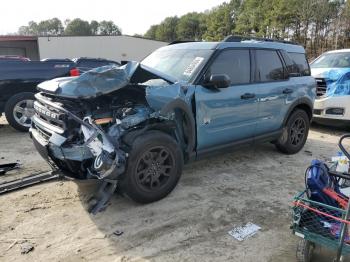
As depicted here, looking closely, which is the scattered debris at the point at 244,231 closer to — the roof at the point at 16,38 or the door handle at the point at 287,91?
A: the door handle at the point at 287,91

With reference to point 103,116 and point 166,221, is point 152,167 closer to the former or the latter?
point 166,221

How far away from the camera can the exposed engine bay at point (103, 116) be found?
3.49 metres

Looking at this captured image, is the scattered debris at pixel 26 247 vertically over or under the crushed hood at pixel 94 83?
under

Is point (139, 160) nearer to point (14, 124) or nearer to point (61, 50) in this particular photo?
point (14, 124)

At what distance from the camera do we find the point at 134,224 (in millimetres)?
3648

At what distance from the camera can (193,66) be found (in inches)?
181

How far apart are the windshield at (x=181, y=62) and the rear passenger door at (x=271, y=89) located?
104 centimetres

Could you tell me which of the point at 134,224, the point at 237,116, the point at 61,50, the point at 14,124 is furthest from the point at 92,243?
the point at 61,50

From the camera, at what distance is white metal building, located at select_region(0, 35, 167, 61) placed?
31281 mm

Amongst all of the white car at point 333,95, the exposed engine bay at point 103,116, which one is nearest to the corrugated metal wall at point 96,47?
the white car at point 333,95

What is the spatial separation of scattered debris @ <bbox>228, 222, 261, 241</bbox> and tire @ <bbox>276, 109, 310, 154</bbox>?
2732 mm

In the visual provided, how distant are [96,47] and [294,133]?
29924 mm

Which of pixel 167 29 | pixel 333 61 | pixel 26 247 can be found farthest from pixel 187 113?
pixel 167 29

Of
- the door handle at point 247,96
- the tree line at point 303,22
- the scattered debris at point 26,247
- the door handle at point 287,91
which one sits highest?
the tree line at point 303,22
